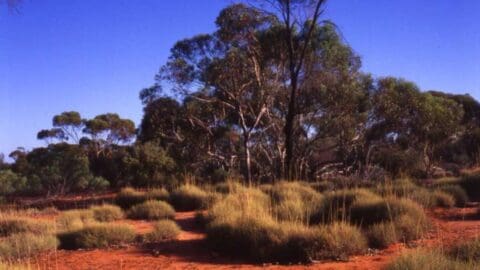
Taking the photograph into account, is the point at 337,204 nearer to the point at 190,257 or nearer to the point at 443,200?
the point at 443,200

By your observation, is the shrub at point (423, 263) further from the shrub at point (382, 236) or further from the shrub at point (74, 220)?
the shrub at point (74, 220)

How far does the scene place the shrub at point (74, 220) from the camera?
A: 1280cm

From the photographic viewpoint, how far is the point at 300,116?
26422 millimetres

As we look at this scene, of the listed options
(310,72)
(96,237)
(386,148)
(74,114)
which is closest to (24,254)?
(96,237)

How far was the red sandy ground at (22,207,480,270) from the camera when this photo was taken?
8.84 m

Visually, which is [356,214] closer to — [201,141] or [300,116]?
[300,116]

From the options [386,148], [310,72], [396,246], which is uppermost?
[310,72]

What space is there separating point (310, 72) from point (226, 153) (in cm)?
724

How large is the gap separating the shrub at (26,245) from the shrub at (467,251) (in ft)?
22.1

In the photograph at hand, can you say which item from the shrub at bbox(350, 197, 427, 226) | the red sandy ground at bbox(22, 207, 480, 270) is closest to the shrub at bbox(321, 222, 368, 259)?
the red sandy ground at bbox(22, 207, 480, 270)

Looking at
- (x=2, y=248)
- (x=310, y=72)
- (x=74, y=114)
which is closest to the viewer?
(x=2, y=248)

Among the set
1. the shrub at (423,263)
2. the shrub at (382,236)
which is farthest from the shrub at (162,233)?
the shrub at (423,263)

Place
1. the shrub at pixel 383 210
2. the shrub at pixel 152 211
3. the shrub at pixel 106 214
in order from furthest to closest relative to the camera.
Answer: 1. the shrub at pixel 152 211
2. the shrub at pixel 106 214
3. the shrub at pixel 383 210

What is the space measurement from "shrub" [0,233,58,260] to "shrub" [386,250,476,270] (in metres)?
6.28
